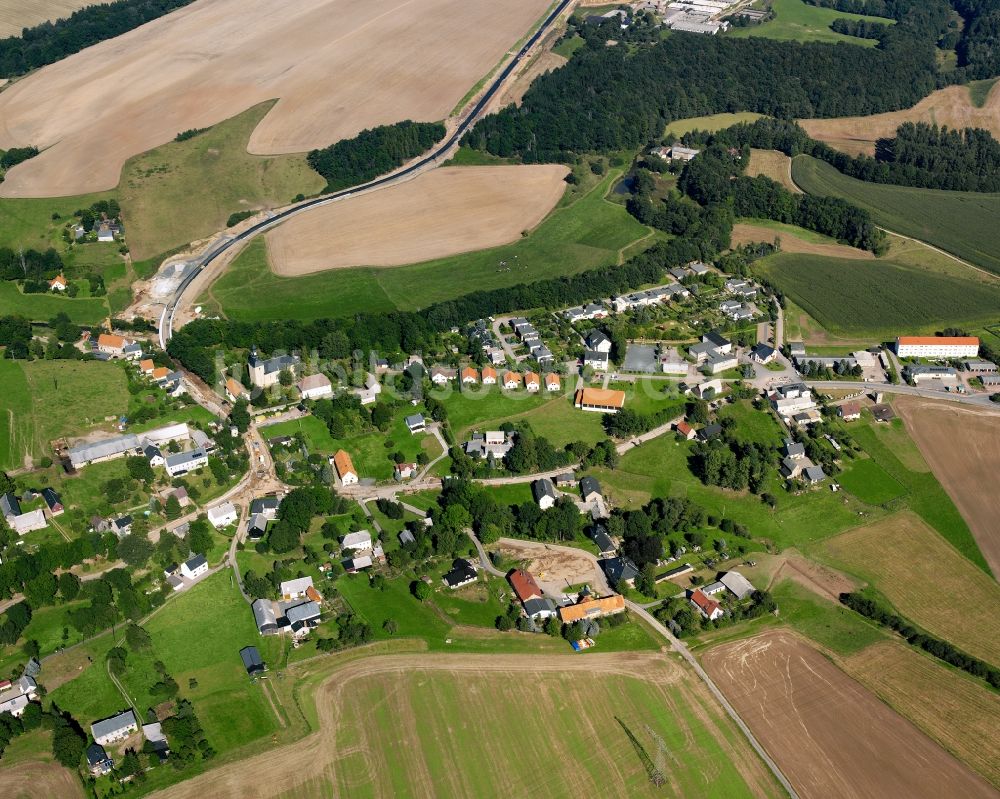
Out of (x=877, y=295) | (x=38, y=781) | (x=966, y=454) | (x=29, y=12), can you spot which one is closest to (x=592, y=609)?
(x=38, y=781)

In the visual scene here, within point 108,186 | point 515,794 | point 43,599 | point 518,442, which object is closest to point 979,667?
point 515,794

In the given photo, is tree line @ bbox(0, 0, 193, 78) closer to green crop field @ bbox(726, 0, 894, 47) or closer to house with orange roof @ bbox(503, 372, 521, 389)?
green crop field @ bbox(726, 0, 894, 47)

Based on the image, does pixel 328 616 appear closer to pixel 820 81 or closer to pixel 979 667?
pixel 979 667

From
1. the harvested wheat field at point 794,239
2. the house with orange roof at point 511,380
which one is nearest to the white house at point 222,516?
the house with orange roof at point 511,380

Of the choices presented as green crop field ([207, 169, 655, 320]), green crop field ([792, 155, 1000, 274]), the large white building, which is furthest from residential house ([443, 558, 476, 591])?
green crop field ([792, 155, 1000, 274])

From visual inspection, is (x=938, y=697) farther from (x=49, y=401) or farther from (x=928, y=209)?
(x=928, y=209)

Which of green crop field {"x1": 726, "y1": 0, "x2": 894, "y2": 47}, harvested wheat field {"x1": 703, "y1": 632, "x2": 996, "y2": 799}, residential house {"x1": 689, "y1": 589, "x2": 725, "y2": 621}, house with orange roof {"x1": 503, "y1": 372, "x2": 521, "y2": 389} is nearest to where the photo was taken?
harvested wheat field {"x1": 703, "y1": 632, "x2": 996, "y2": 799}
